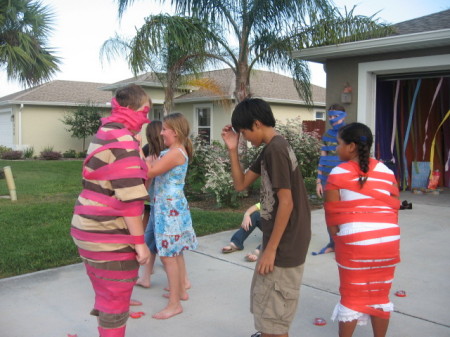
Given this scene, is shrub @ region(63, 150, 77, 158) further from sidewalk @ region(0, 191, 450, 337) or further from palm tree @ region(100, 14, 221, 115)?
sidewalk @ region(0, 191, 450, 337)

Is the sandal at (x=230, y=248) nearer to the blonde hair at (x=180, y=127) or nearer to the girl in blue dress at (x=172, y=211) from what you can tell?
the girl in blue dress at (x=172, y=211)

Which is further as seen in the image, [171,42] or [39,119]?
[39,119]

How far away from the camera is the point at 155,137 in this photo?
4.09 meters

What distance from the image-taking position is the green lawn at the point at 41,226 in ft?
16.9

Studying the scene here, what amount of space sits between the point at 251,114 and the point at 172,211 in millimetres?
1442

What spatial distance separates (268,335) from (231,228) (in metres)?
4.13

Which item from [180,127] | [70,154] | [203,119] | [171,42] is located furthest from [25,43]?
[180,127]

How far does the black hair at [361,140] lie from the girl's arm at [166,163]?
4.46 ft

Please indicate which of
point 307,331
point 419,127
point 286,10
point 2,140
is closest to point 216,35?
point 286,10

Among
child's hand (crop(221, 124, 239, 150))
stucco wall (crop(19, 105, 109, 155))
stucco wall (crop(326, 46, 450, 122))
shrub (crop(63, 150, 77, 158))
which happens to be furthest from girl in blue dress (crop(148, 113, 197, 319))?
stucco wall (crop(19, 105, 109, 155))

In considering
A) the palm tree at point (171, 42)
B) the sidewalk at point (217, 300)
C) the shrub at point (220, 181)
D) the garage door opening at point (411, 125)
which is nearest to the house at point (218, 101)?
the palm tree at point (171, 42)

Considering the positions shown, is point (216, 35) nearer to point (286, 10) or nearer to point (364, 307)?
point (286, 10)

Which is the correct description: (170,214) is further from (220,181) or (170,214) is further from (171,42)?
(171,42)

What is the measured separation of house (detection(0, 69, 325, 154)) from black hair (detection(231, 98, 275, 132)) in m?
15.9
